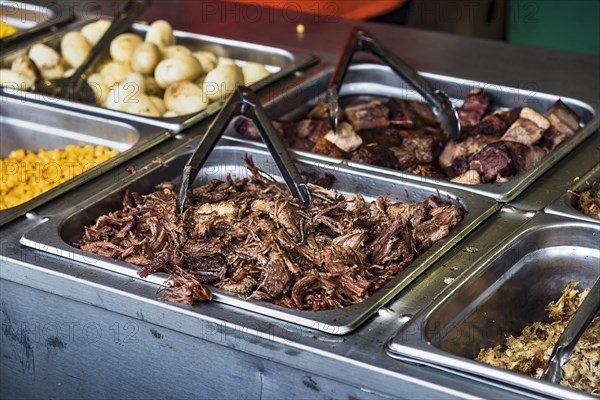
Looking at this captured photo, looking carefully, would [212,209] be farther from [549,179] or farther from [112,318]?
[549,179]

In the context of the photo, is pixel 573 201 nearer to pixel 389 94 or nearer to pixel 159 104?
pixel 389 94

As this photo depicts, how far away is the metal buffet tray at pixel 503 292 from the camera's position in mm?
1615

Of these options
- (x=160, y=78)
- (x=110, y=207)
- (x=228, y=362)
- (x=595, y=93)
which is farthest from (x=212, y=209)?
(x=595, y=93)

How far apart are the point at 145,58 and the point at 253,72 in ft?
1.18

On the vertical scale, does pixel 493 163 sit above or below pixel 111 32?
below

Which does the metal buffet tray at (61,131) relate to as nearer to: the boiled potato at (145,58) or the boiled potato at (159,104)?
the boiled potato at (159,104)

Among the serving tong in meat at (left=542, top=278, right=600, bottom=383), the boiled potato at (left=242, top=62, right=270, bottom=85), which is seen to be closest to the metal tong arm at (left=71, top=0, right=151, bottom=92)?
the boiled potato at (left=242, top=62, right=270, bottom=85)

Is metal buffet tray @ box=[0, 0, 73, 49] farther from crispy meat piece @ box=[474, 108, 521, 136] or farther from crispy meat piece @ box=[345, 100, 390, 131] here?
crispy meat piece @ box=[474, 108, 521, 136]

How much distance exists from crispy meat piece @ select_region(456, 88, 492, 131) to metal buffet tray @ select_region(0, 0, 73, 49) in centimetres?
153

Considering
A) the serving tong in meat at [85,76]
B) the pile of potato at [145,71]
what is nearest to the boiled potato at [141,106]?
the pile of potato at [145,71]

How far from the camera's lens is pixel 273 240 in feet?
6.13

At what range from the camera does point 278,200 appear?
6.66 ft

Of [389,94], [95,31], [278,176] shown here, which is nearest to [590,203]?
[278,176]

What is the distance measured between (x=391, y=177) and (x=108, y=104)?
1021mm
